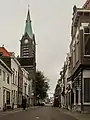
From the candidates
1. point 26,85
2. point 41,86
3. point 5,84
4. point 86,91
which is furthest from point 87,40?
point 41,86

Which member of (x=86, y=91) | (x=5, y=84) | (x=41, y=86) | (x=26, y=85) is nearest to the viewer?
(x=86, y=91)

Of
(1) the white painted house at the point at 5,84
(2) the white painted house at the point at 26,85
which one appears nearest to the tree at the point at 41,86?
(2) the white painted house at the point at 26,85

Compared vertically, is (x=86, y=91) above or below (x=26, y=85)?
below

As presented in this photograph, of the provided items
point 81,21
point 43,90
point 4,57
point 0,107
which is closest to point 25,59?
point 43,90

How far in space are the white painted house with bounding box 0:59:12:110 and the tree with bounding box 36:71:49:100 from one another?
64537mm

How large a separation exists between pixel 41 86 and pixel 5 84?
75030 mm

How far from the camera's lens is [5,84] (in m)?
59.0

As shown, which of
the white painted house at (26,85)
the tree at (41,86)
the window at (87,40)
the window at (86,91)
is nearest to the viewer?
the window at (86,91)

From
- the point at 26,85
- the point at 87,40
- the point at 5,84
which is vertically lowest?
the point at 26,85

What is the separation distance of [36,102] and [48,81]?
9513 mm

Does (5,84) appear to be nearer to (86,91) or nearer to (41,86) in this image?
(86,91)

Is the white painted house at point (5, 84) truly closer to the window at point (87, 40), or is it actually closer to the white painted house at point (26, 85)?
the window at point (87, 40)

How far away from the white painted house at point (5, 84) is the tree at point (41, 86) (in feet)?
212

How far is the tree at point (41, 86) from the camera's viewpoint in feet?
426
